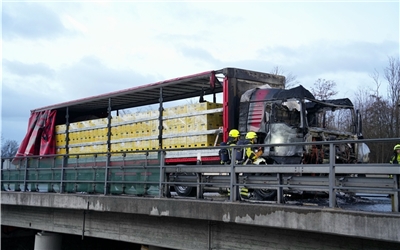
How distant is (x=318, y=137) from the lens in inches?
468

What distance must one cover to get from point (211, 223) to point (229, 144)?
3006mm

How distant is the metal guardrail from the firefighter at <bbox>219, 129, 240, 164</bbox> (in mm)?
307

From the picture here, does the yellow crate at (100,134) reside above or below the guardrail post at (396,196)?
above

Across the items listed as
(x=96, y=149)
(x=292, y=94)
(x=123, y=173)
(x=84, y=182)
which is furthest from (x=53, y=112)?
(x=292, y=94)

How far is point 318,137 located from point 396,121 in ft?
68.1

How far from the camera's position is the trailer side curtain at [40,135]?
19766 millimetres

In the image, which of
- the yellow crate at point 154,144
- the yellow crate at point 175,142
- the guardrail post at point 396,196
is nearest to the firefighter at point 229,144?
the yellow crate at point 175,142

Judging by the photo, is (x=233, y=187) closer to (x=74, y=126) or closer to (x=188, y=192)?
(x=188, y=192)

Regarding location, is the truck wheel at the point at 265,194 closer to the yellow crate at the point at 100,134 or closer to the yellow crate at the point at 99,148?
the yellow crate at the point at 99,148

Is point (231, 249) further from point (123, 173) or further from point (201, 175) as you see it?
point (123, 173)

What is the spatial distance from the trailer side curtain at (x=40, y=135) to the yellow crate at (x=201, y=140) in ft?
27.3

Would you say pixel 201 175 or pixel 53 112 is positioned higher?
pixel 53 112

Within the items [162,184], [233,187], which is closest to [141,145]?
[162,184]

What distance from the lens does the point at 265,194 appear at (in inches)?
406
